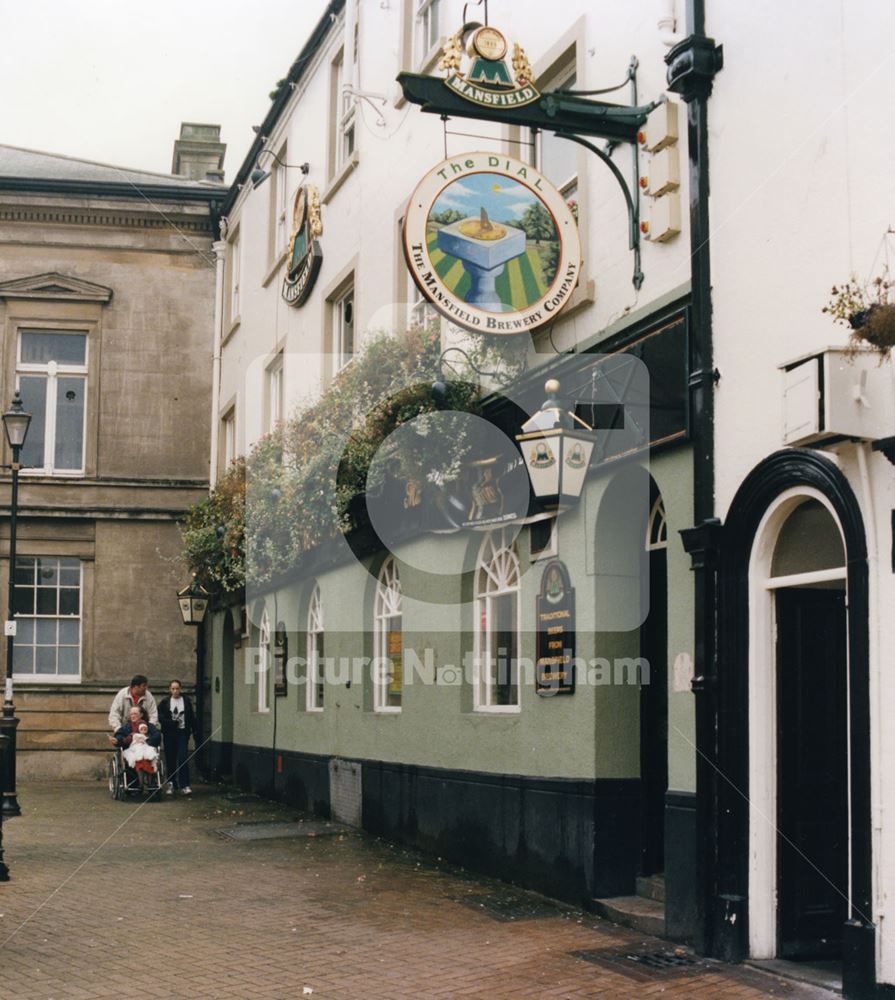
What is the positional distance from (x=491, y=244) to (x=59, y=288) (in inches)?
723

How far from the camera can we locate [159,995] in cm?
776

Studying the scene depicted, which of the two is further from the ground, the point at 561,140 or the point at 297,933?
the point at 561,140

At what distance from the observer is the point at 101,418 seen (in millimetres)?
26594

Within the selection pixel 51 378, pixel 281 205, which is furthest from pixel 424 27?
pixel 51 378

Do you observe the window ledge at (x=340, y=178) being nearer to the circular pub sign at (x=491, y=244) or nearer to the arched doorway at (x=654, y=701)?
the circular pub sign at (x=491, y=244)

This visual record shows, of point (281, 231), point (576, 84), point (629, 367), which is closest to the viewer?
point (629, 367)

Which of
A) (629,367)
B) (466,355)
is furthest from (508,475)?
(629,367)

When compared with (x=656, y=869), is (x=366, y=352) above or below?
above

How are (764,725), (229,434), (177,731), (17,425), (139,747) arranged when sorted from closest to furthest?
(764,725), (17,425), (139,747), (177,731), (229,434)

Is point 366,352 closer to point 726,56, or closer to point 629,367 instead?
point 629,367

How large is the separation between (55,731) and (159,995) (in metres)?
18.7

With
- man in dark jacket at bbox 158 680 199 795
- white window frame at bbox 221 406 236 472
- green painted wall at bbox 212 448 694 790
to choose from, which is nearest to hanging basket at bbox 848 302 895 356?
green painted wall at bbox 212 448 694 790

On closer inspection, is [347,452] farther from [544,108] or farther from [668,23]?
[668,23]

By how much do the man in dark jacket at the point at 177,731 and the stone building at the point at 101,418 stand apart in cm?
438
